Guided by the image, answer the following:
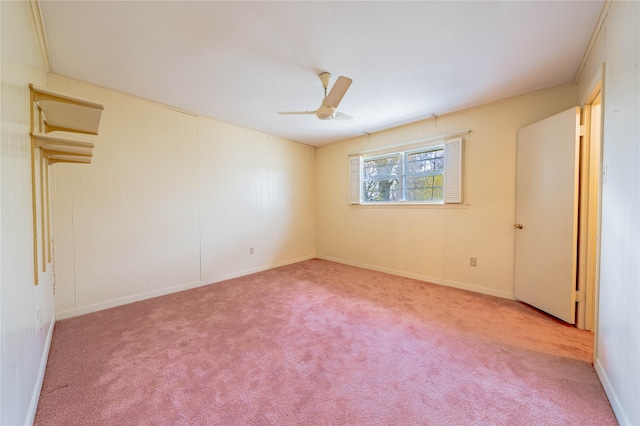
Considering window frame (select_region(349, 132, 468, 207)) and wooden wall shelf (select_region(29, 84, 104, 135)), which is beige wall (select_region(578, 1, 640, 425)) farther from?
wooden wall shelf (select_region(29, 84, 104, 135))

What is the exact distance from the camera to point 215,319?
8.02 ft

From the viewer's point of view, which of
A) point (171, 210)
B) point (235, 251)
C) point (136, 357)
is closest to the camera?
point (136, 357)

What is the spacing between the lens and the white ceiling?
1.62 metres

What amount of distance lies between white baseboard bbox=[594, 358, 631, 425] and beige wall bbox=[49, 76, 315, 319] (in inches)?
155

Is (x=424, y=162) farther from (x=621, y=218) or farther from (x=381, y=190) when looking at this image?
(x=621, y=218)

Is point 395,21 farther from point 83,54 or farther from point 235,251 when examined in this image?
point 235,251

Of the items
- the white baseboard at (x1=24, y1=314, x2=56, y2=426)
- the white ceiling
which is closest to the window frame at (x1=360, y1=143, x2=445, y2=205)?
the white ceiling

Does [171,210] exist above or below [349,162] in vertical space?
below

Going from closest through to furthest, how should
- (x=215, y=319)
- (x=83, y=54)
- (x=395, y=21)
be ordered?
(x=395, y=21) < (x=83, y=54) < (x=215, y=319)

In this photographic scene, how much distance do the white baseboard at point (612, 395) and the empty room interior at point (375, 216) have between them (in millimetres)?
33

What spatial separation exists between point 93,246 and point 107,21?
2167 millimetres

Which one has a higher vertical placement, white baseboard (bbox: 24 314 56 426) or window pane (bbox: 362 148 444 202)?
window pane (bbox: 362 148 444 202)

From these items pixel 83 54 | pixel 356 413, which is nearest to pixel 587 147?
pixel 356 413

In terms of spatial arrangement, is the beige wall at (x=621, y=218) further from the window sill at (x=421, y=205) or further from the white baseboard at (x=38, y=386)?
the white baseboard at (x=38, y=386)
